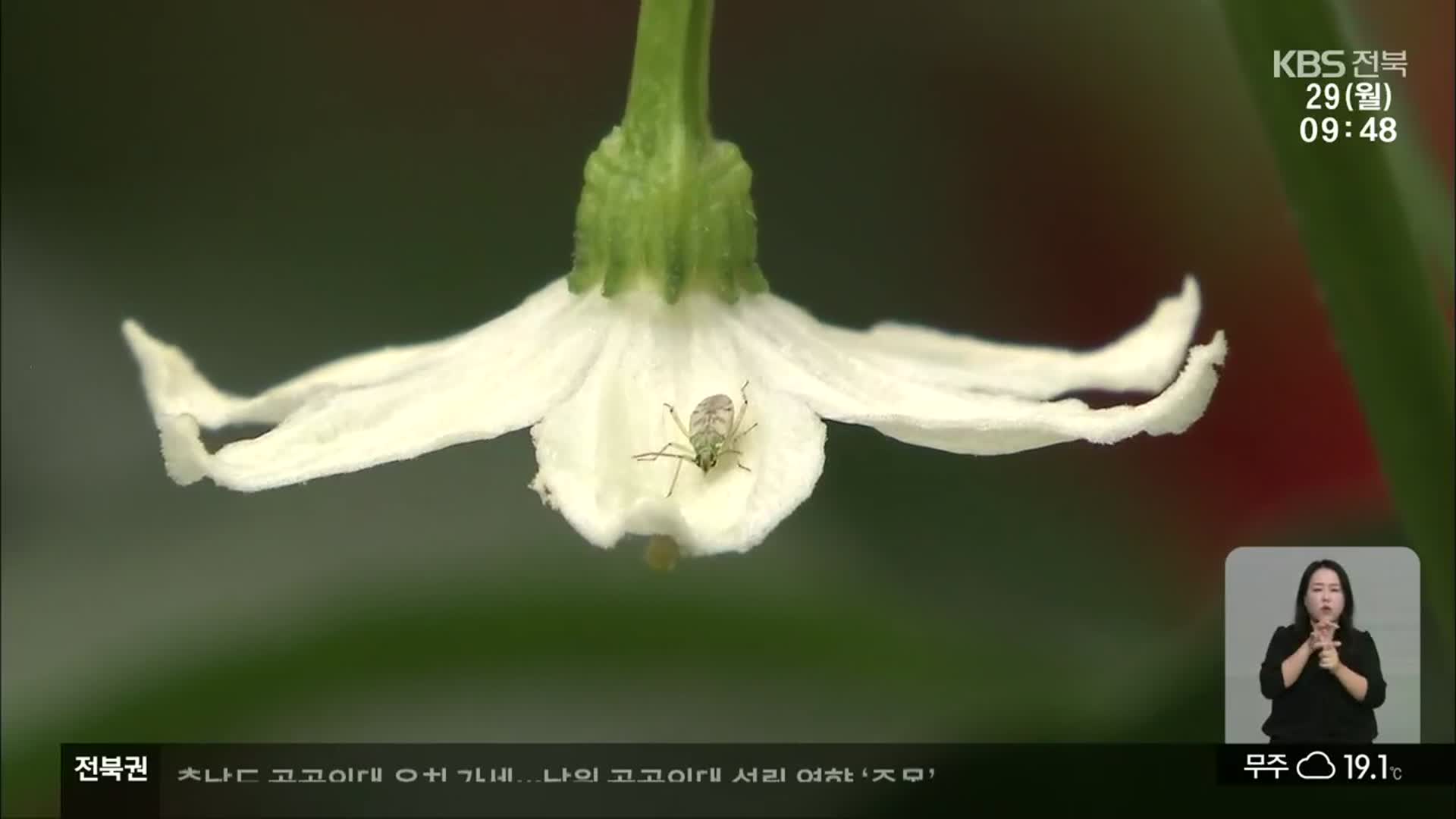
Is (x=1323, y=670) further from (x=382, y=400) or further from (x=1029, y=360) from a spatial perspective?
(x=382, y=400)

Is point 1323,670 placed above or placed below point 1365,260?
below

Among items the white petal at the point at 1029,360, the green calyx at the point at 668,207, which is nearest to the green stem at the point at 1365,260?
the white petal at the point at 1029,360

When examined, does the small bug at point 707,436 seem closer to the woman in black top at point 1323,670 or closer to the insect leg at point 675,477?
the insect leg at point 675,477

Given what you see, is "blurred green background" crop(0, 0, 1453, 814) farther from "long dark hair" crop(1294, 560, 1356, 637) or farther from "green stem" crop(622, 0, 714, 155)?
"green stem" crop(622, 0, 714, 155)

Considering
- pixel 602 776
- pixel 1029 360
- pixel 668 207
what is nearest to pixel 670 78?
pixel 668 207

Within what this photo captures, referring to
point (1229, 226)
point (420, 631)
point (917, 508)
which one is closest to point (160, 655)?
point (420, 631)

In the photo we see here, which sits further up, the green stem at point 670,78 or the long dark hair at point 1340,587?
the green stem at point 670,78
